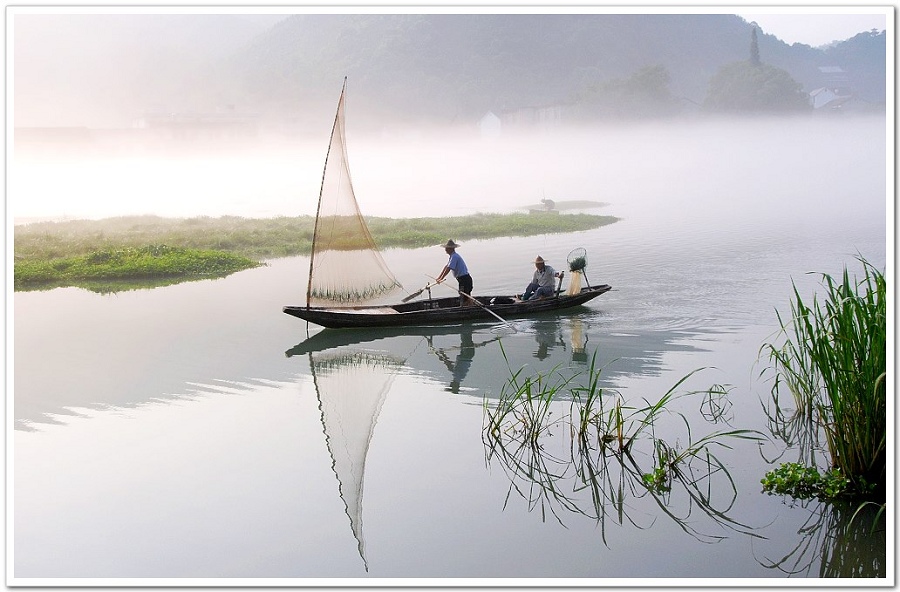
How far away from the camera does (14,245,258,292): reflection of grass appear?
12.9 metres

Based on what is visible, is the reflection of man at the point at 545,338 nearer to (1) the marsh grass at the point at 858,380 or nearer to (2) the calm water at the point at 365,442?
(2) the calm water at the point at 365,442

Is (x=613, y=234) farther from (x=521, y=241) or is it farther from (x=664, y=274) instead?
(x=664, y=274)

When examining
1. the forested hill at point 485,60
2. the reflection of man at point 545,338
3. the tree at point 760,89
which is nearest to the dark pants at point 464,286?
the reflection of man at point 545,338

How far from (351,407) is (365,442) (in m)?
0.88

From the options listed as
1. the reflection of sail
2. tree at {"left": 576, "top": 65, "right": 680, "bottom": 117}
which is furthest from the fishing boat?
tree at {"left": 576, "top": 65, "right": 680, "bottom": 117}

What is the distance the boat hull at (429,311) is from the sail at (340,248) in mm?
160

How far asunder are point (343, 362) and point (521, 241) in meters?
8.77

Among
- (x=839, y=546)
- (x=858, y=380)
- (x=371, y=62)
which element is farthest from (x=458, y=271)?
(x=371, y=62)

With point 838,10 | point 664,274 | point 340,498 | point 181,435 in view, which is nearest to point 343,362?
point 181,435

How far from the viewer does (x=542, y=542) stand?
4641mm

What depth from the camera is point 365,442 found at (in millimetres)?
6195

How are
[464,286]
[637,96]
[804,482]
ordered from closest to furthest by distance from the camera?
[804,482]
[464,286]
[637,96]

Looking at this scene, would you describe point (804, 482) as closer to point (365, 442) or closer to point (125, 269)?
point (365, 442)

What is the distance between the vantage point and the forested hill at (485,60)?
75.7 ft
